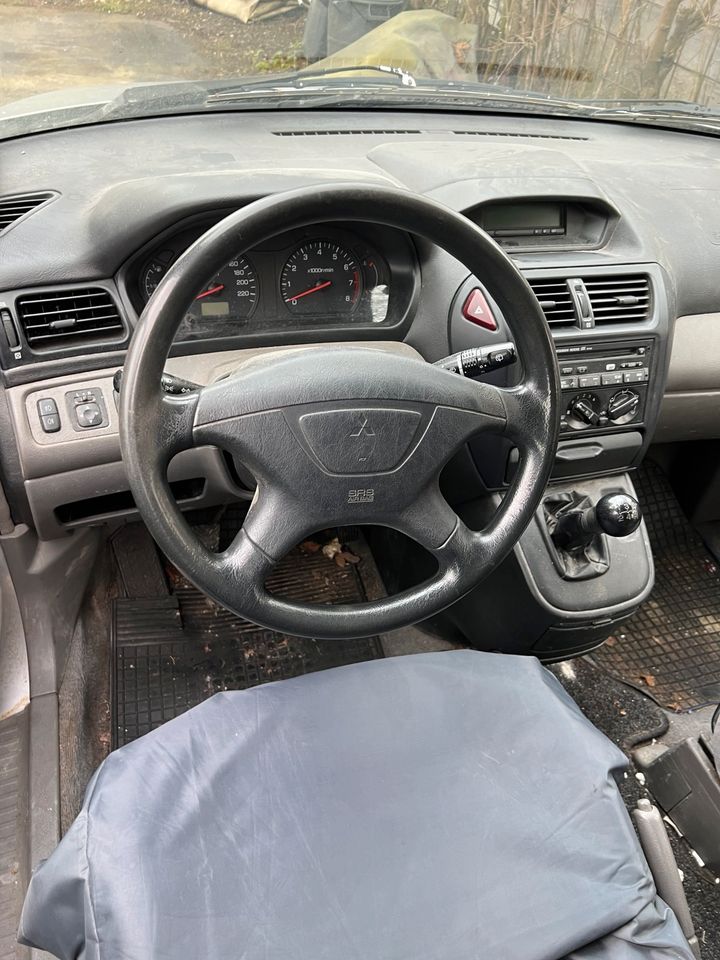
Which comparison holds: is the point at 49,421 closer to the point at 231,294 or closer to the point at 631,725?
the point at 231,294

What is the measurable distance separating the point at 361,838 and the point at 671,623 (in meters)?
1.66

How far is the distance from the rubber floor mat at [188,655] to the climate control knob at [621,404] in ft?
2.99

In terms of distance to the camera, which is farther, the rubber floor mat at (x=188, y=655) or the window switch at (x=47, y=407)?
the rubber floor mat at (x=188, y=655)

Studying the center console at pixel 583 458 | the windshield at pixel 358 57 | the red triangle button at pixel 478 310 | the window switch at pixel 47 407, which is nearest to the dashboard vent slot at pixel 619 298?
the center console at pixel 583 458

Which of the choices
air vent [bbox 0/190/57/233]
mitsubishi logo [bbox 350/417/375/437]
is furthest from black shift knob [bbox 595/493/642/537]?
air vent [bbox 0/190/57/233]

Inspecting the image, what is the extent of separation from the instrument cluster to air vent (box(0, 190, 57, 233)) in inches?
8.5

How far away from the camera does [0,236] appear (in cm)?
138

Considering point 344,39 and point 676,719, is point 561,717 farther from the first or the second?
point 344,39

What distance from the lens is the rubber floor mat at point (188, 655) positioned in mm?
1938

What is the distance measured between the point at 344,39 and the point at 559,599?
1.27 metres

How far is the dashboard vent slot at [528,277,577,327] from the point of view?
1563 millimetres

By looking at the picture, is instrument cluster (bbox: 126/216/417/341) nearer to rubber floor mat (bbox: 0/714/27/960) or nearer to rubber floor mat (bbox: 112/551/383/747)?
rubber floor mat (bbox: 112/551/383/747)

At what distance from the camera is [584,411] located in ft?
5.33

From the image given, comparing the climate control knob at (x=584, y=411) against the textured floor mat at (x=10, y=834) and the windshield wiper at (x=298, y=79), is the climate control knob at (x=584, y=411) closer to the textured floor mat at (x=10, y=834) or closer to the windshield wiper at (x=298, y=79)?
the windshield wiper at (x=298, y=79)
